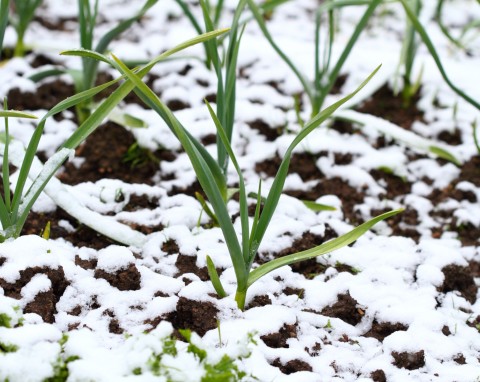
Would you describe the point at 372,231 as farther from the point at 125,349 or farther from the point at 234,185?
the point at 125,349

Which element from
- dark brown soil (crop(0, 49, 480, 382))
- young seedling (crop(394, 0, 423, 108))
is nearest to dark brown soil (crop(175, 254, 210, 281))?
dark brown soil (crop(0, 49, 480, 382))

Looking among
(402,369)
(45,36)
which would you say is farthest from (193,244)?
(45,36)

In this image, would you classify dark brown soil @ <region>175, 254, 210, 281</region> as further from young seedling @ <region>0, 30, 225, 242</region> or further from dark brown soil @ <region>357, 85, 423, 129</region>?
dark brown soil @ <region>357, 85, 423, 129</region>

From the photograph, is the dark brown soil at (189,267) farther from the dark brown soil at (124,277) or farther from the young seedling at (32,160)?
the young seedling at (32,160)

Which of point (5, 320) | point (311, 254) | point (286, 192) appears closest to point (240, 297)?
point (311, 254)

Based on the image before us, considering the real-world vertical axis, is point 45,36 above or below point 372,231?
above

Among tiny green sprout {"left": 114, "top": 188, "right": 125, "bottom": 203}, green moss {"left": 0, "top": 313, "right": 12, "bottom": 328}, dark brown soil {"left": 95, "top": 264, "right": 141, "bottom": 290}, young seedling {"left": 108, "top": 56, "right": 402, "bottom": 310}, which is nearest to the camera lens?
green moss {"left": 0, "top": 313, "right": 12, "bottom": 328}

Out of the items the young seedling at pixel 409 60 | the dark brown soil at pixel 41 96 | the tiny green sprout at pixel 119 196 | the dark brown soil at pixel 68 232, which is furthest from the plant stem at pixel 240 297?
the young seedling at pixel 409 60

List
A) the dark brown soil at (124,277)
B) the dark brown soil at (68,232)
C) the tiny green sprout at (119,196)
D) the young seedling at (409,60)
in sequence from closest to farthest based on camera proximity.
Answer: the dark brown soil at (124,277) < the dark brown soil at (68,232) < the tiny green sprout at (119,196) < the young seedling at (409,60)
